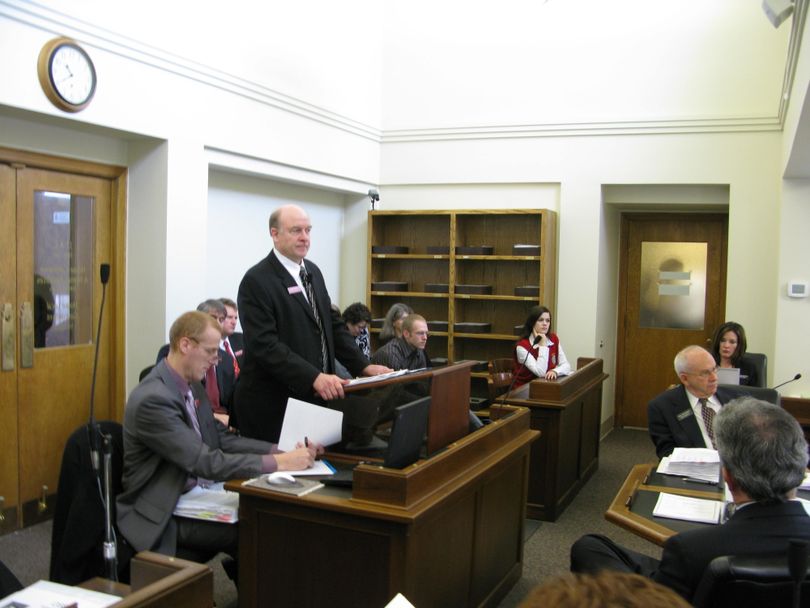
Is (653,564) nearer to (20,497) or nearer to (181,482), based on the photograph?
→ (181,482)

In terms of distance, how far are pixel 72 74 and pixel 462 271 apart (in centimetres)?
414

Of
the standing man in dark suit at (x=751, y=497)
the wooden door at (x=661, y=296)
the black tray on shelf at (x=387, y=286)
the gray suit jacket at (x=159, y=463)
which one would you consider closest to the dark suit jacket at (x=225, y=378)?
the gray suit jacket at (x=159, y=463)

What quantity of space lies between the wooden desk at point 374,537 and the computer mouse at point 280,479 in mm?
59

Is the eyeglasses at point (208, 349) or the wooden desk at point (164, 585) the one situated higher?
the eyeglasses at point (208, 349)

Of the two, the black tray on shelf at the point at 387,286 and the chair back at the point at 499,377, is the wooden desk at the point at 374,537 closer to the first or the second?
the chair back at the point at 499,377

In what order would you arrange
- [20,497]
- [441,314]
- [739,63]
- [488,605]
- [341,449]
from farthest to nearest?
1. [441,314]
2. [739,63]
3. [20,497]
4. [488,605]
5. [341,449]

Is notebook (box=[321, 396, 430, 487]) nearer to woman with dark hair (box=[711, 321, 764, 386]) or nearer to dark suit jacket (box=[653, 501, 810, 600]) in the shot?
dark suit jacket (box=[653, 501, 810, 600])

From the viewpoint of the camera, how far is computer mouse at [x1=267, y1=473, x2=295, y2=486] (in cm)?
279

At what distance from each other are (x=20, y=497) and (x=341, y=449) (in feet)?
7.93

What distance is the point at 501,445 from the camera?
11.4ft

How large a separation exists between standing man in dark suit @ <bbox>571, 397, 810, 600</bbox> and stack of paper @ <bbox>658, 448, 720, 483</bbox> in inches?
32.3

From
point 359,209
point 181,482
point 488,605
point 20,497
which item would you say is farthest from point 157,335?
point 359,209

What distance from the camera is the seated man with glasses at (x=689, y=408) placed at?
12.2 ft

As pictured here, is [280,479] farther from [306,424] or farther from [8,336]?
[8,336]
